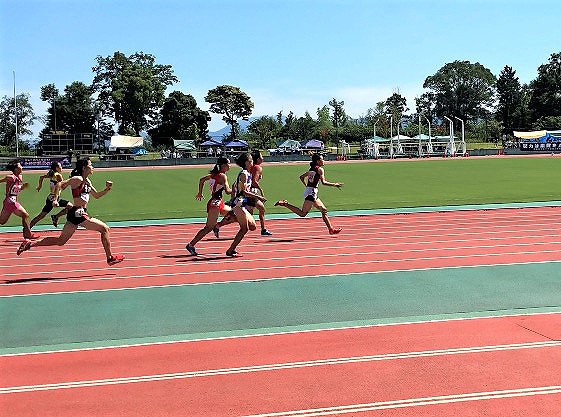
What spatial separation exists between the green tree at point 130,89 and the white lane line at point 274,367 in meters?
87.6

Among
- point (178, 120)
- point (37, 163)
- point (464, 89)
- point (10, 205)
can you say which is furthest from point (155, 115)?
point (10, 205)

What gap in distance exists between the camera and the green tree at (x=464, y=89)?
409ft

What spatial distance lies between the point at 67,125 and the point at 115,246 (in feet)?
274

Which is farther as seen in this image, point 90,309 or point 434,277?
point 434,277

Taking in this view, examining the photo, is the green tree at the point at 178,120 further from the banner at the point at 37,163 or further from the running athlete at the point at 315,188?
the running athlete at the point at 315,188

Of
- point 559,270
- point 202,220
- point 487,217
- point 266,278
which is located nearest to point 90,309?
point 266,278

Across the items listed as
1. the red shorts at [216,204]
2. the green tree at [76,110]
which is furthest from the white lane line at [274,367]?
the green tree at [76,110]

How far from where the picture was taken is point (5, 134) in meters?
90.3

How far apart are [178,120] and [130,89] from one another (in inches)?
283

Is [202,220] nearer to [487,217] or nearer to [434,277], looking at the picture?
[487,217]

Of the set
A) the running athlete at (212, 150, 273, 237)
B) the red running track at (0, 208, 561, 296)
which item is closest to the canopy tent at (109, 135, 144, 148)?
the red running track at (0, 208, 561, 296)

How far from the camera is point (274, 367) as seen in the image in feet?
19.5

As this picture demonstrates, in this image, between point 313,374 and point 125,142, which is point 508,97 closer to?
point 125,142

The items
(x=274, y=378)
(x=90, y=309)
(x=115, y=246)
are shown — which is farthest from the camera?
(x=115, y=246)
